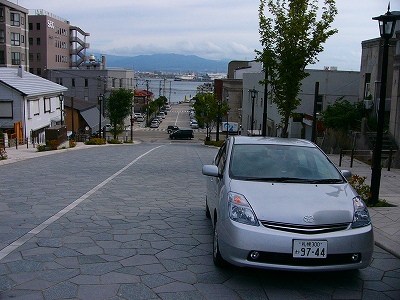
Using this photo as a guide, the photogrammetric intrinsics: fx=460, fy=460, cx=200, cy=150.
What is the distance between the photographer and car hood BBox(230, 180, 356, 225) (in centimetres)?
509

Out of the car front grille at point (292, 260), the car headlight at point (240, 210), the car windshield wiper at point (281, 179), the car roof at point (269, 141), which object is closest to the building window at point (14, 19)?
the car roof at point (269, 141)

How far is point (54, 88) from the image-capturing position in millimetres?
42188

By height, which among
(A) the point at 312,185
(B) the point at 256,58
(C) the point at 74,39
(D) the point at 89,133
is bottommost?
(D) the point at 89,133

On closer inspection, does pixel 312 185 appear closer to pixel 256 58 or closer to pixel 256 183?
pixel 256 183

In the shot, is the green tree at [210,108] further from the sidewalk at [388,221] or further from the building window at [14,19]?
the sidewalk at [388,221]

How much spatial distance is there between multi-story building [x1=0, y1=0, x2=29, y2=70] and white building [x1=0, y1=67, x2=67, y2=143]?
68.0 feet

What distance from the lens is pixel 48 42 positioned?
78.4 meters

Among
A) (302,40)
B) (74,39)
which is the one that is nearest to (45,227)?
(302,40)

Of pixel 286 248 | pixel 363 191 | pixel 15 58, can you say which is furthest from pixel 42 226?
pixel 15 58

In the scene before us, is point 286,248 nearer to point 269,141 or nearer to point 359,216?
point 359,216

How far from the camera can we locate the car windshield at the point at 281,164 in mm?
6168

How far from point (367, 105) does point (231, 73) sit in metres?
72.4

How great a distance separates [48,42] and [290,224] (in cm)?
8040

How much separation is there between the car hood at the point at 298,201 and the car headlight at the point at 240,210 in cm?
6
